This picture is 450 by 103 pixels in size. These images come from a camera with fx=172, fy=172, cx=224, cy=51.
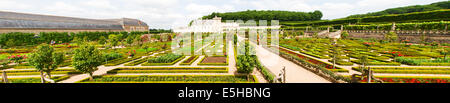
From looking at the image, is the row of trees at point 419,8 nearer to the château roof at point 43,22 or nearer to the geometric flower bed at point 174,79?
the geometric flower bed at point 174,79

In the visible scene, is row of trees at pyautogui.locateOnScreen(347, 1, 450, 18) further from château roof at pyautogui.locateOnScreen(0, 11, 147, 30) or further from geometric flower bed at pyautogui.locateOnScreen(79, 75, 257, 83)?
château roof at pyautogui.locateOnScreen(0, 11, 147, 30)

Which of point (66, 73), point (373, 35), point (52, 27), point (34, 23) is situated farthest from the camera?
point (52, 27)

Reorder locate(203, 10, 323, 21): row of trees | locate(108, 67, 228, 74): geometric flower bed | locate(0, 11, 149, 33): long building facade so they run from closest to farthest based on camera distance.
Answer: locate(108, 67, 228, 74): geometric flower bed → locate(0, 11, 149, 33): long building facade → locate(203, 10, 323, 21): row of trees

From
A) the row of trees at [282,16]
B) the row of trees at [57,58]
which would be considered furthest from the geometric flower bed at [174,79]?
the row of trees at [282,16]

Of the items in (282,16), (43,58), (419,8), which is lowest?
(43,58)

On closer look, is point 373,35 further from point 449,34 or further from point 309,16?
point 309,16

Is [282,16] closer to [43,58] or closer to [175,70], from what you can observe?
[175,70]

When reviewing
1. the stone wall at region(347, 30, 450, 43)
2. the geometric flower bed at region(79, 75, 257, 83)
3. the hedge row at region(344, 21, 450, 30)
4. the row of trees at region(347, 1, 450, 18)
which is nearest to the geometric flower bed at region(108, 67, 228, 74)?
the geometric flower bed at region(79, 75, 257, 83)

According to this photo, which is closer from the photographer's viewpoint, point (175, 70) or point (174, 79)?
point (174, 79)

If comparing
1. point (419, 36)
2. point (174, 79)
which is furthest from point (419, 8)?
point (174, 79)

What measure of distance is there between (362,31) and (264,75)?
163 ft
